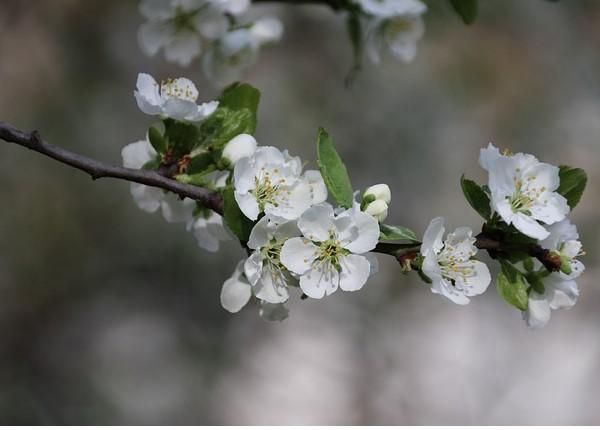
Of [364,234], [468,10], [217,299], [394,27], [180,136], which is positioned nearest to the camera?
[364,234]

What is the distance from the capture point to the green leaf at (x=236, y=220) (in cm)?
63

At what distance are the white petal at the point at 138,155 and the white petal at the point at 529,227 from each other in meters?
0.36

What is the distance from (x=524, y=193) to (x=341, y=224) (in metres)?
0.16

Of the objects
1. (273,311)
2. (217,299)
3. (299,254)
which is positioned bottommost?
(217,299)

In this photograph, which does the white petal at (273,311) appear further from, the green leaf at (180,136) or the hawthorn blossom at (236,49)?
the hawthorn blossom at (236,49)

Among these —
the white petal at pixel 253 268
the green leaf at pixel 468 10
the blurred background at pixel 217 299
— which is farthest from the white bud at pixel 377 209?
the blurred background at pixel 217 299

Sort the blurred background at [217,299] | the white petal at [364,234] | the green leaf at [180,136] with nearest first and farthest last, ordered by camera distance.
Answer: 1. the white petal at [364,234]
2. the green leaf at [180,136]
3. the blurred background at [217,299]

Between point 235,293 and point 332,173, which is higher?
point 332,173

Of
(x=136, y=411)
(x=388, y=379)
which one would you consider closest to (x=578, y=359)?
(x=388, y=379)

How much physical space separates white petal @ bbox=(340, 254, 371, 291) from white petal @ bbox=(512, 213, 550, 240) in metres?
0.13

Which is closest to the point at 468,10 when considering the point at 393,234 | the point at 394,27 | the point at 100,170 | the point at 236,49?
the point at 394,27

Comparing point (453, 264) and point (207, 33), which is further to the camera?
point (207, 33)

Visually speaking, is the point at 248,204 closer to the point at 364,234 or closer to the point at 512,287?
the point at 364,234

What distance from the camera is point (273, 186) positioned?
0.65m
